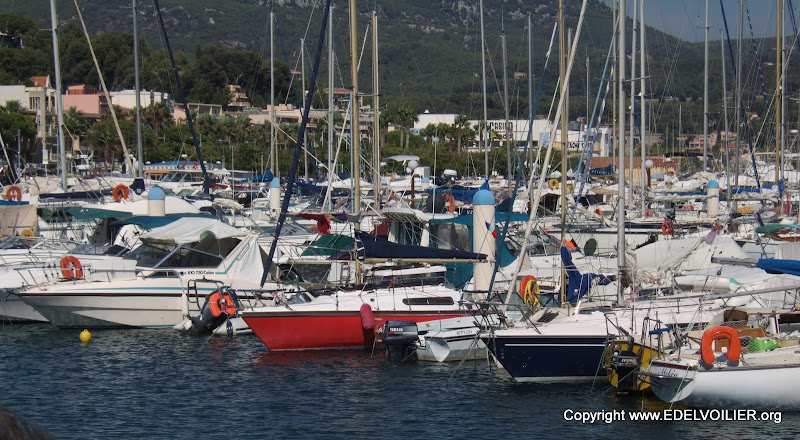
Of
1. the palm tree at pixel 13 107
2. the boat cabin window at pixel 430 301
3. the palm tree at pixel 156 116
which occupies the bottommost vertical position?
the boat cabin window at pixel 430 301

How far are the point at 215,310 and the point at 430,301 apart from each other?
6423 millimetres

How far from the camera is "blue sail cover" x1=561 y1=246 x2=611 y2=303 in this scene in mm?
24641

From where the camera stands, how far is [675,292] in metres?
24.2

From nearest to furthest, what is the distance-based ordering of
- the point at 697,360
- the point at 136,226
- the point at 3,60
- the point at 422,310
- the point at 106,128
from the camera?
1. the point at 697,360
2. the point at 422,310
3. the point at 136,226
4. the point at 106,128
5. the point at 3,60

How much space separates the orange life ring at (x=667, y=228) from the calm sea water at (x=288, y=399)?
1485cm

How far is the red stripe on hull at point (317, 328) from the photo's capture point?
25875 mm

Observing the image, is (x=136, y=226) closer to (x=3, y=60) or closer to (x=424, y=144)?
(x=424, y=144)

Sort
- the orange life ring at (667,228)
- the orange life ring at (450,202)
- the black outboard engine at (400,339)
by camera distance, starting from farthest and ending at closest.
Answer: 1. the orange life ring at (450,202)
2. the orange life ring at (667,228)
3. the black outboard engine at (400,339)

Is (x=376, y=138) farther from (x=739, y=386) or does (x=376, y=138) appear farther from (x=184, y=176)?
(x=184, y=176)

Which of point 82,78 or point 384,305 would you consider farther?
point 82,78

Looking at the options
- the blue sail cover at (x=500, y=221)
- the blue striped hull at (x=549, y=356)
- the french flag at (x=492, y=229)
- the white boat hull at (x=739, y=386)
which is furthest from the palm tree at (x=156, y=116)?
the white boat hull at (x=739, y=386)

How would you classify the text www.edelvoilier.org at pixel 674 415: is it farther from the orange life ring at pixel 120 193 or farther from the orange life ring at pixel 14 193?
the orange life ring at pixel 14 193

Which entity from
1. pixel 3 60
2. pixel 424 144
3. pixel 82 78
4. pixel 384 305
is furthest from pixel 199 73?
pixel 384 305

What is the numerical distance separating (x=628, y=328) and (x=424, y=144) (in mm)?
89351
